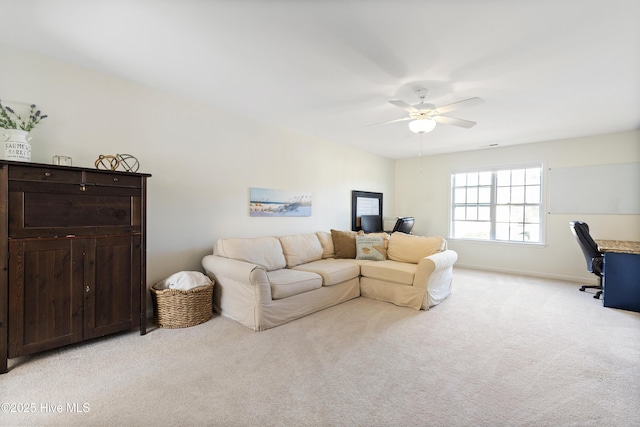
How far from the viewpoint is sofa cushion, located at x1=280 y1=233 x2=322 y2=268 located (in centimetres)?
404

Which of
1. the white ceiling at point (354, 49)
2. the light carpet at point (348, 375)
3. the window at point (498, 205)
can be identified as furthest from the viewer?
the window at point (498, 205)

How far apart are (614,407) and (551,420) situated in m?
0.48

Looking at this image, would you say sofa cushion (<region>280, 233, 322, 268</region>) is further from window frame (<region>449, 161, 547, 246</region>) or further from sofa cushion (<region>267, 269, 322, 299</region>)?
window frame (<region>449, 161, 547, 246</region>)

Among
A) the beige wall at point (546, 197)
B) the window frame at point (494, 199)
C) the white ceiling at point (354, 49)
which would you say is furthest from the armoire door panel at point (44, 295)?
the window frame at point (494, 199)

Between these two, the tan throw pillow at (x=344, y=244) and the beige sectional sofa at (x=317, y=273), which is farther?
the tan throw pillow at (x=344, y=244)

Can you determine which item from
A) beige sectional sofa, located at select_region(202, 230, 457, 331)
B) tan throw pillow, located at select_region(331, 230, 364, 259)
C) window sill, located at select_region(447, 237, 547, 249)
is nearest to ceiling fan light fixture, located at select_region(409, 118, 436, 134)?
beige sectional sofa, located at select_region(202, 230, 457, 331)

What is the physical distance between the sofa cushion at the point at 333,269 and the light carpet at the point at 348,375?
514 mm

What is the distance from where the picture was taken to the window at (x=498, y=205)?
18.1 feet

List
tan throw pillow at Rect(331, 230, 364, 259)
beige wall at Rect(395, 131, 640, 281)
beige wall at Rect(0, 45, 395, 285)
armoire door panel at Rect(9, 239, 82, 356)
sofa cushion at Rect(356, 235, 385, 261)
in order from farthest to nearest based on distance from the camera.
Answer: beige wall at Rect(395, 131, 640, 281) → tan throw pillow at Rect(331, 230, 364, 259) → sofa cushion at Rect(356, 235, 385, 261) → beige wall at Rect(0, 45, 395, 285) → armoire door panel at Rect(9, 239, 82, 356)

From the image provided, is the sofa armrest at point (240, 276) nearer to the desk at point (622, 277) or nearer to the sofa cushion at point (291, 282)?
Answer: the sofa cushion at point (291, 282)

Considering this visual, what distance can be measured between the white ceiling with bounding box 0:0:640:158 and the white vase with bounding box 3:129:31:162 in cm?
74

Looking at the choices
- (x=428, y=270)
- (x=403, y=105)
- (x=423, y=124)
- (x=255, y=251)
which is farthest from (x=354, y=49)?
(x=428, y=270)

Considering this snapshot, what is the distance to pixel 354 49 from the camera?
232 cm

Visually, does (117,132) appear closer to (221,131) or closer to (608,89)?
(221,131)
